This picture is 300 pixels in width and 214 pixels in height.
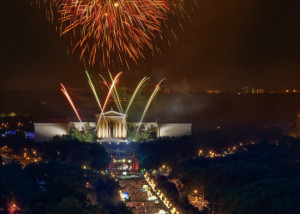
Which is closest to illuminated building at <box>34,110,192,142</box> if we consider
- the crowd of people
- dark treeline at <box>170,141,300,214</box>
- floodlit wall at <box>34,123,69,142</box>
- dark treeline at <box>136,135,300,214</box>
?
floodlit wall at <box>34,123,69,142</box>

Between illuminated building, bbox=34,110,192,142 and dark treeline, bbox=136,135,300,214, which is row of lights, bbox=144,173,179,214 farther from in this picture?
illuminated building, bbox=34,110,192,142

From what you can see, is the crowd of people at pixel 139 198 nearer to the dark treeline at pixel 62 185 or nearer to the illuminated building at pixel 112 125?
the dark treeline at pixel 62 185

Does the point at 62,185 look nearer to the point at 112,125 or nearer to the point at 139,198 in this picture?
the point at 139,198

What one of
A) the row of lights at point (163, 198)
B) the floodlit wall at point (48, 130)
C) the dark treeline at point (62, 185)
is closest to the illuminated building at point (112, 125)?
the floodlit wall at point (48, 130)

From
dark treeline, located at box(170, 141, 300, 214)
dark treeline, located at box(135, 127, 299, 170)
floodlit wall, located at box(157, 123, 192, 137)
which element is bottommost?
dark treeline, located at box(170, 141, 300, 214)

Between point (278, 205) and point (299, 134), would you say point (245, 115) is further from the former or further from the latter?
point (278, 205)

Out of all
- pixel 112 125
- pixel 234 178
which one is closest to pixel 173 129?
pixel 112 125
